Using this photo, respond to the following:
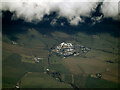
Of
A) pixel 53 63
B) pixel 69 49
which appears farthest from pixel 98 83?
pixel 69 49

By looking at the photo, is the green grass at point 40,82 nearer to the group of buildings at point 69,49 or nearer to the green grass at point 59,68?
the green grass at point 59,68

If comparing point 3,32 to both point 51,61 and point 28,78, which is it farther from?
point 28,78

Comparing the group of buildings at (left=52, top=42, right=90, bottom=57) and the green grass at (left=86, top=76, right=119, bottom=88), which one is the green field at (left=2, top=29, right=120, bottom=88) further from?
the group of buildings at (left=52, top=42, right=90, bottom=57)

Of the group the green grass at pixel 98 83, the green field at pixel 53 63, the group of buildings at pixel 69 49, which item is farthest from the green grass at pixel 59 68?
the group of buildings at pixel 69 49

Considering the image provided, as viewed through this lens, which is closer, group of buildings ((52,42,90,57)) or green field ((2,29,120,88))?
green field ((2,29,120,88))

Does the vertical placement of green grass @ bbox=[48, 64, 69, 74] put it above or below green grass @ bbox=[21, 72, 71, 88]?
above

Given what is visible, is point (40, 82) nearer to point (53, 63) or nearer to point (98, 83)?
point (53, 63)

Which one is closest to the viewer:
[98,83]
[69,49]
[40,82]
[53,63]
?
[40,82]

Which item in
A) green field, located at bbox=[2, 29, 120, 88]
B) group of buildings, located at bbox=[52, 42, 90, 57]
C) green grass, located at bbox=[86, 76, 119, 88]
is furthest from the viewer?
group of buildings, located at bbox=[52, 42, 90, 57]

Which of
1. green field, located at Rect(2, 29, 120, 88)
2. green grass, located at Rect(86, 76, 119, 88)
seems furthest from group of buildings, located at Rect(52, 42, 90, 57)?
green grass, located at Rect(86, 76, 119, 88)
